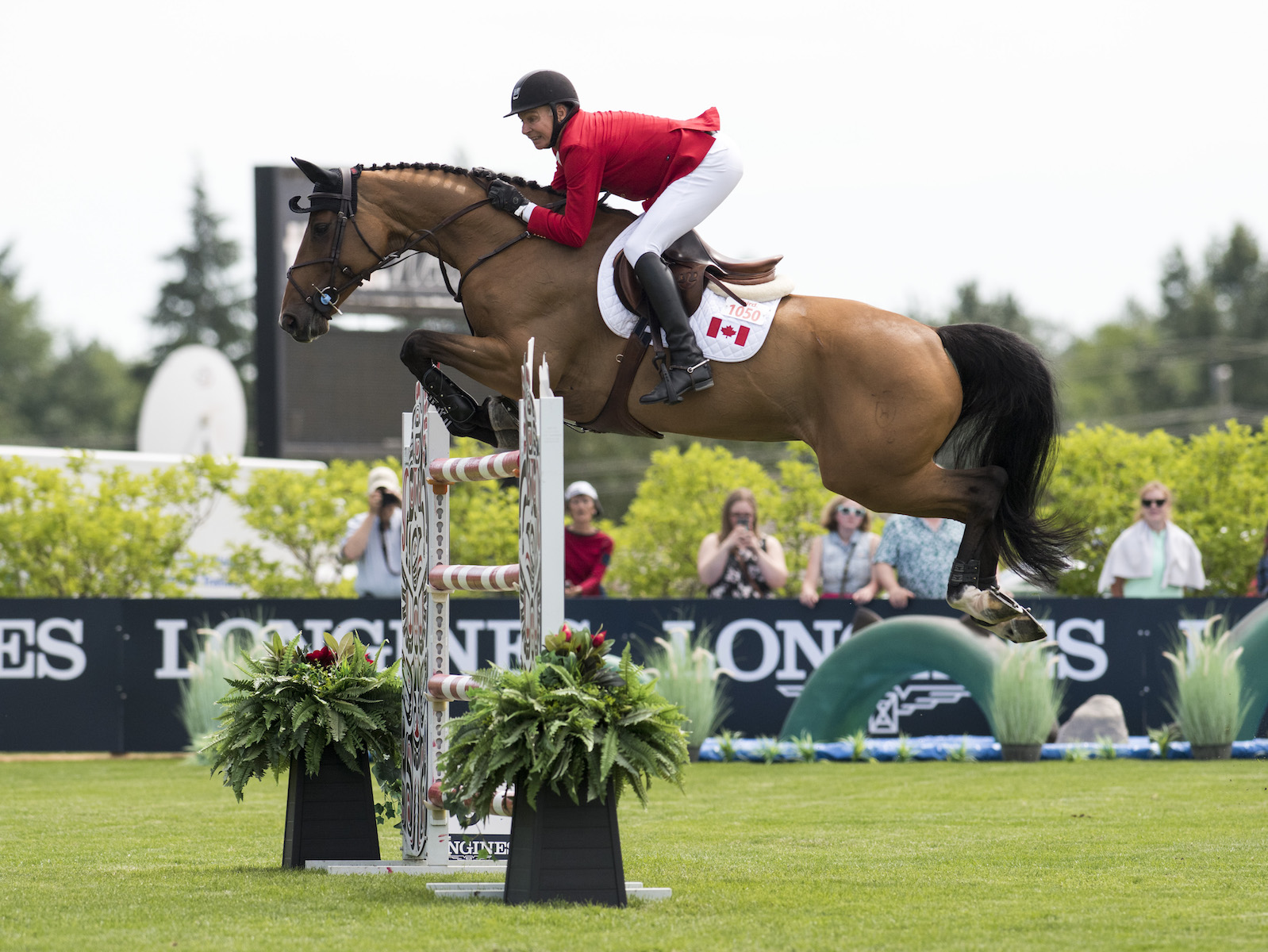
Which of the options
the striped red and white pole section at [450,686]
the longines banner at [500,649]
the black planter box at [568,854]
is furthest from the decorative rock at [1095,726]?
the black planter box at [568,854]

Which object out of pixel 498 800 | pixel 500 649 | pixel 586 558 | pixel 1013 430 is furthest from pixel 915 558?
pixel 498 800

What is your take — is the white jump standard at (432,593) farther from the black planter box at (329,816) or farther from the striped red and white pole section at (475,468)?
the black planter box at (329,816)

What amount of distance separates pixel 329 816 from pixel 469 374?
1696 mm

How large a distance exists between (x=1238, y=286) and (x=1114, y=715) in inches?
1818

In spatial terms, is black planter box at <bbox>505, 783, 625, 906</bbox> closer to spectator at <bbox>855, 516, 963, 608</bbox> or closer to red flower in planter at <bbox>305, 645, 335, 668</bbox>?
red flower in planter at <bbox>305, 645, 335, 668</bbox>

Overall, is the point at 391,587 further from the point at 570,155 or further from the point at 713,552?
the point at 570,155

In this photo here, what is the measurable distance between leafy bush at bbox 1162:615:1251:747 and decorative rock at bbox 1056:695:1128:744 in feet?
1.43

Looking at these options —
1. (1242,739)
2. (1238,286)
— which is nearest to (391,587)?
(1242,739)

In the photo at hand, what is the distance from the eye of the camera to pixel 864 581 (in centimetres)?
1031

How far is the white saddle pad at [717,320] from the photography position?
5199 millimetres

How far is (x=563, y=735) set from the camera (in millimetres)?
4289

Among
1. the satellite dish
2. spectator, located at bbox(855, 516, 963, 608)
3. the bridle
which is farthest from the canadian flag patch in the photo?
the satellite dish

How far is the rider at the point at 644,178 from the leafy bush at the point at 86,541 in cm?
685

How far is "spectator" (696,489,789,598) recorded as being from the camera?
1032 cm
